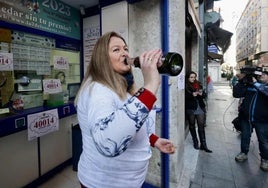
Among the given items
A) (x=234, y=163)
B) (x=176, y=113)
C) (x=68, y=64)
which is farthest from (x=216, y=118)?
(x=68, y=64)

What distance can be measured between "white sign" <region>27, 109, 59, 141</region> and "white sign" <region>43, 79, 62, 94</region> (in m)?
0.29

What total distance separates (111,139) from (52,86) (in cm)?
261

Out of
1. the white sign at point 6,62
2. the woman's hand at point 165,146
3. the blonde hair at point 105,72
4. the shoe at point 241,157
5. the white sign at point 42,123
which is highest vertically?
the white sign at point 6,62

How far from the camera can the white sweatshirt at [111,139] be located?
791mm

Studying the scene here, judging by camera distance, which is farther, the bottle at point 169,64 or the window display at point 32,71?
the window display at point 32,71

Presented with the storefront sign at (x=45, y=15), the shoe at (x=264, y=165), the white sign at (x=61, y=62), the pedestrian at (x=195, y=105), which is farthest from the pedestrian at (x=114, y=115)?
the pedestrian at (x=195, y=105)

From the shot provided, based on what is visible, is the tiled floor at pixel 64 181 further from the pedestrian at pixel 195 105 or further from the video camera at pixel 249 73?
the video camera at pixel 249 73

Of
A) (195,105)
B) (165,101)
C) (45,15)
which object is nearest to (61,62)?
(45,15)

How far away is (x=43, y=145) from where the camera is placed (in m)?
3.04

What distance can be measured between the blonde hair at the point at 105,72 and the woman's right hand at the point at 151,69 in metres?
0.17

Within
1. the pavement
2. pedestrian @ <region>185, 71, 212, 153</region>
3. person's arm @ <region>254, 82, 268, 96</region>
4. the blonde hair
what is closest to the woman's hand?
the blonde hair

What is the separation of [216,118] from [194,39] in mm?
2821

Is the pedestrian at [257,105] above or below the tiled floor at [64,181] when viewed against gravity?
above

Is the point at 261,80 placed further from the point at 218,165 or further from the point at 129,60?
the point at 129,60
